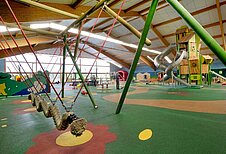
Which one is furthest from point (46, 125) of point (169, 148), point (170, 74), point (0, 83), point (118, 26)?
point (118, 26)

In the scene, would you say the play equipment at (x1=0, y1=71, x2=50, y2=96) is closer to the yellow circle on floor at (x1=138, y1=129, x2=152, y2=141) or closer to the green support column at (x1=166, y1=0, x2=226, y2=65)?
the yellow circle on floor at (x1=138, y1=129, x2=152, y2=141)

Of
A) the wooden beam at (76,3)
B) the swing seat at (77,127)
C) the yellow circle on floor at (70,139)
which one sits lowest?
the yellow circle on floor at (70,139)

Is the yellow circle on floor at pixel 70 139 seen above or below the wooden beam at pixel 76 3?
below

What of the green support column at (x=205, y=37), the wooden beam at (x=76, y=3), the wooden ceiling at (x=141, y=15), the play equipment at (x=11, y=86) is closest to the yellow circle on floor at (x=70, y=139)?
the green support column at (x=205, y=37)

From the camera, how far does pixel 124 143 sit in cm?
117

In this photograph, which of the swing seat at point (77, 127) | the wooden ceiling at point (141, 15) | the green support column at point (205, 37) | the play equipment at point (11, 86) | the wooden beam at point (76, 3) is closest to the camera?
the green support column at point (205, 37)

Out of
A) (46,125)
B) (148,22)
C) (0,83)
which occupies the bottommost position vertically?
(46,125)

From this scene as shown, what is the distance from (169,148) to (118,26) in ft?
39.3

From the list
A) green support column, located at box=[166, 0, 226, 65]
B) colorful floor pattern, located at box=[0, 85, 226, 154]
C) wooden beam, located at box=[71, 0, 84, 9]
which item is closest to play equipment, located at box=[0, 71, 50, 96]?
wooden beam, located at box=[71, 0, 84, 9]

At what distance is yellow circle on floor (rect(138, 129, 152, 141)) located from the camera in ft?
4.09

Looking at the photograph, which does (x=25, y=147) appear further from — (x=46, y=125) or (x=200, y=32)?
(x=200, y=32)

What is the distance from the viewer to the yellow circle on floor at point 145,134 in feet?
4.09

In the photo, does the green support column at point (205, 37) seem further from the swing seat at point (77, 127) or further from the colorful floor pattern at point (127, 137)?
the swing seat at point (77, 127)

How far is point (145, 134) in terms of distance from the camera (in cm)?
133
